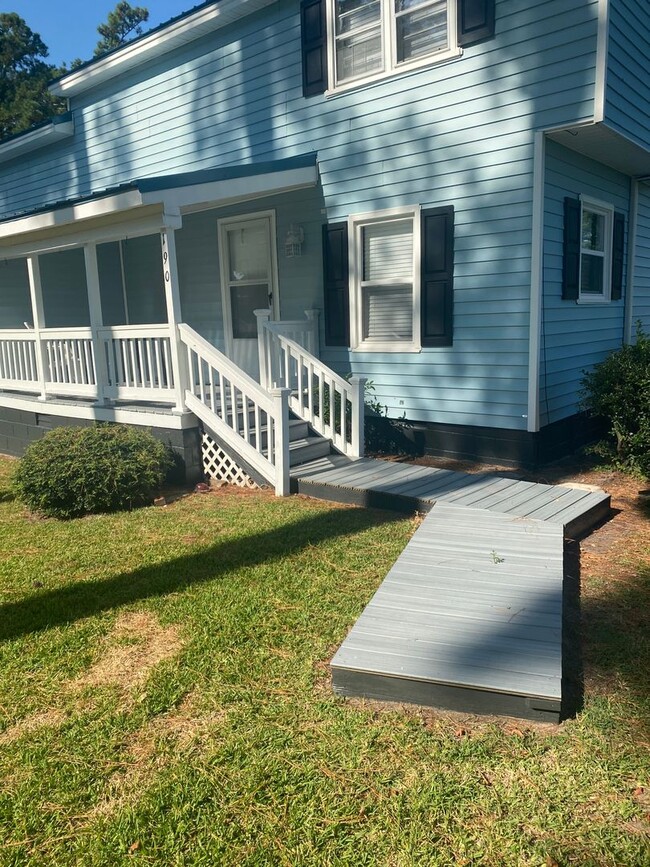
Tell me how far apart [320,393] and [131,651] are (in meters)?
3.86

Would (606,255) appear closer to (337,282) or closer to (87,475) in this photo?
(337,282)

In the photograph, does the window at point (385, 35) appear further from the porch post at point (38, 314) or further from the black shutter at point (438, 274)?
the porch post at point (38, 314)

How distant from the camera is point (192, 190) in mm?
6625

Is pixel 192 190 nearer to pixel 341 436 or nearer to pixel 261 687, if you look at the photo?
pixel 341 436

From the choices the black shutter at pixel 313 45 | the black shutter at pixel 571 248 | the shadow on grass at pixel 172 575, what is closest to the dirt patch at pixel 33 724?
the shadow on grass at pixel 172 575

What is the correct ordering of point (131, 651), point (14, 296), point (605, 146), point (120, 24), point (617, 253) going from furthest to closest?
point (120, 24), point (14, 296), point (617, 253), point (605, 146), point (131, 651)

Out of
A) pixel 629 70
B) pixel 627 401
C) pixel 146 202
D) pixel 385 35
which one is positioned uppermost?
pixel 385 35

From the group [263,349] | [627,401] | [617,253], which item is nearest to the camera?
[627,401]

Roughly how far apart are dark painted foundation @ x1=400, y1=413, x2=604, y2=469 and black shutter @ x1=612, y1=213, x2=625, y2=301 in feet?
5.94

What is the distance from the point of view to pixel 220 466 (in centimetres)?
697

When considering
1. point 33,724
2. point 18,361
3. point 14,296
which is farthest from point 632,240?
point 14,296

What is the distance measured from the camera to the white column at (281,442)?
595cm

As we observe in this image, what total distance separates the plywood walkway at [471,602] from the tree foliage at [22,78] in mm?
23328

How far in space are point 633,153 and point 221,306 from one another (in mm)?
5406
